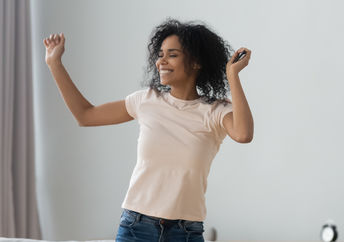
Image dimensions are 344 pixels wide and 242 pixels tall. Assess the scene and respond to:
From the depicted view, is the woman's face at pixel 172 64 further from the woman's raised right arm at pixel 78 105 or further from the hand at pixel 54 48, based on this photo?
the hand at pixel 54 48

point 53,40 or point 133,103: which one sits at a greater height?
point 53,40

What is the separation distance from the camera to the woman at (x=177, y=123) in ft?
4.75

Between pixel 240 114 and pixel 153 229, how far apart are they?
1.21 feet

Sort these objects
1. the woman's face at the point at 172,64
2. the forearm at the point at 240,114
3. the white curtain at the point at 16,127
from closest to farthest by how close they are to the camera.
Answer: the forearm at the point at 240,114
the woman's face at the point at 172,64
the white curtain at the point at 16,127

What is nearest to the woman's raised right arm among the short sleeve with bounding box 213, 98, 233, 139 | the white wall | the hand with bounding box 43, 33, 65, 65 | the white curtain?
the hand with bounding box 43, 33, 65, 65

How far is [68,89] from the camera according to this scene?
63.8 inches

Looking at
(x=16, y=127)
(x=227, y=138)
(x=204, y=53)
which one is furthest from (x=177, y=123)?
(x=16, y=127)

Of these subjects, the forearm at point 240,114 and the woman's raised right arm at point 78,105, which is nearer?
the forearm at point 240,114

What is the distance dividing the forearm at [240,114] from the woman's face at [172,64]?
0.17 m

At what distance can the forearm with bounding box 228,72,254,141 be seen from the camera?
55.9 inches

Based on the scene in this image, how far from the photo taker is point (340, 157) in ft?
9.11

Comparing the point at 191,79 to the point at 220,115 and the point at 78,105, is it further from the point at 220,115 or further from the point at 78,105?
the point at 78,105

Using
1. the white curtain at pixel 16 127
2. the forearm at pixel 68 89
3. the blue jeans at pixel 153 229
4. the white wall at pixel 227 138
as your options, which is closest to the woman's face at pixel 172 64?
the forearm at pixel 68 89

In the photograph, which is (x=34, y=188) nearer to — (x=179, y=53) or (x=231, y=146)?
(x=231, y=146)
